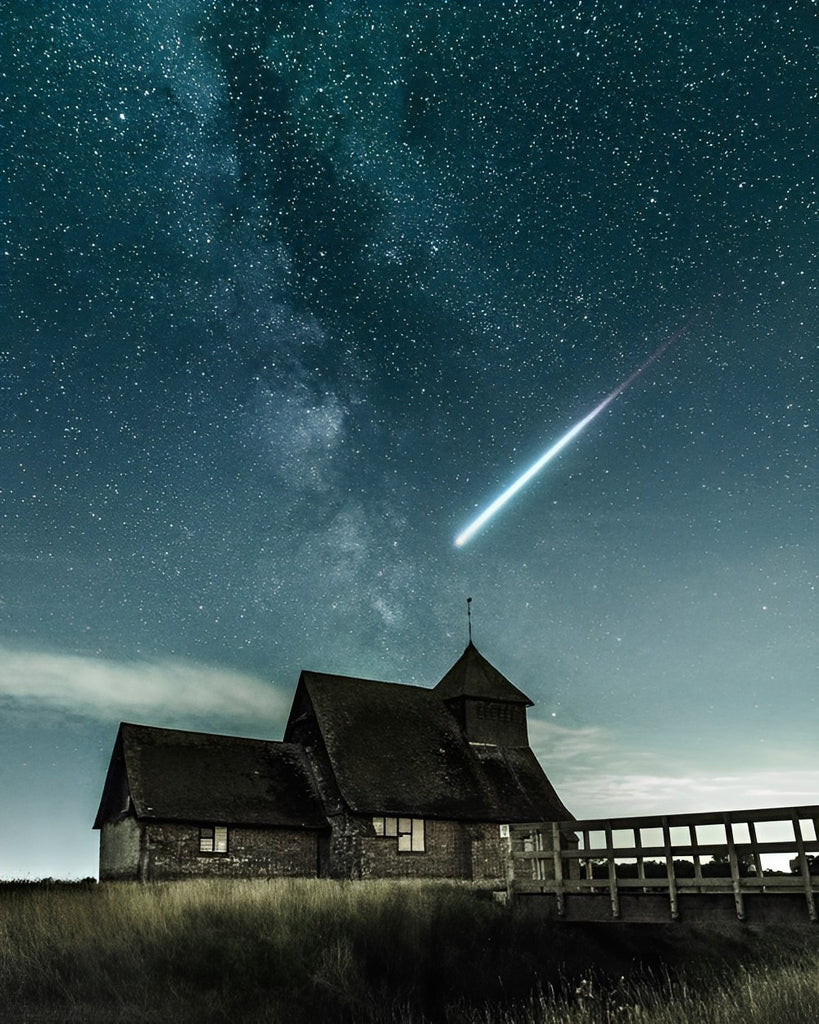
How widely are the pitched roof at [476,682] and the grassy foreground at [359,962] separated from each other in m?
18.6

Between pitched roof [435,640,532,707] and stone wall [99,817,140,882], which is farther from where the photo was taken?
pitched roof [435,640,532,707]

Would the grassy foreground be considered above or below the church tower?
below

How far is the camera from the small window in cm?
3188

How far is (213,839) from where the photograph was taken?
3203 cm

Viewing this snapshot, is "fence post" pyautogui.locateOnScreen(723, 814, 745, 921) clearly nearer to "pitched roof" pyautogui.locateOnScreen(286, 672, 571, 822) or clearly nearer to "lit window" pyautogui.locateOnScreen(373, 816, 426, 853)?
"pitched roof" pyautogui.locateOnScreen(286, 672, 571, 822)

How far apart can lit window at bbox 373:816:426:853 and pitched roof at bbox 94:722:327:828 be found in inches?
88.9

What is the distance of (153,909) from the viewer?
20406 mm

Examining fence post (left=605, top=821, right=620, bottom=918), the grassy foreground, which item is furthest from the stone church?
fence post (left=605, top=821, right=620, bottom=918)

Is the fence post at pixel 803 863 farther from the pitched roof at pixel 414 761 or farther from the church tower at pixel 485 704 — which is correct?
the church tower at pixel 485 704

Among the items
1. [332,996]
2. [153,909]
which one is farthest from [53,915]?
[332,996]

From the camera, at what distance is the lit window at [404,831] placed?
113 ft

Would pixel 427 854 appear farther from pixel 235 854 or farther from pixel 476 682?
pixel 476 682

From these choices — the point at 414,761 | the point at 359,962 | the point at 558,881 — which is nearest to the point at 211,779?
the point at 414,761

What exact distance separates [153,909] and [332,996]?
5628mm
